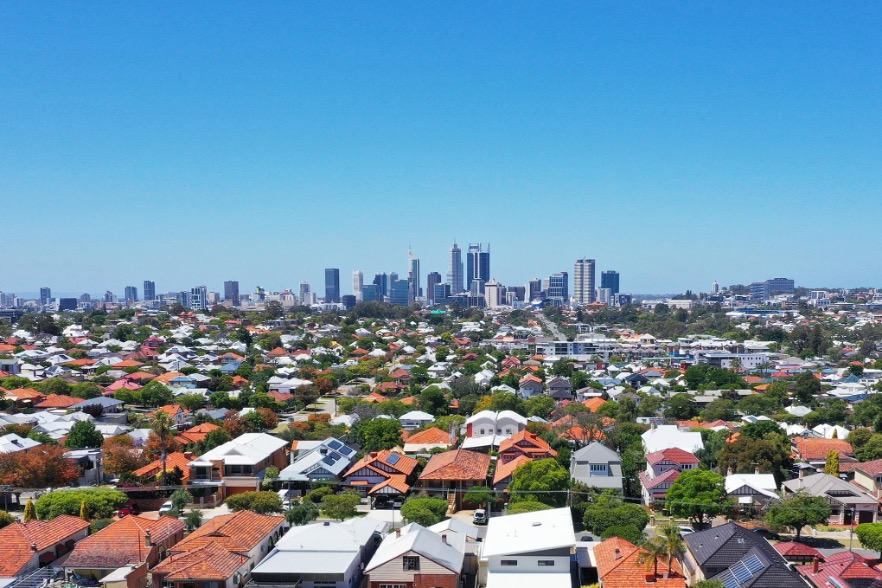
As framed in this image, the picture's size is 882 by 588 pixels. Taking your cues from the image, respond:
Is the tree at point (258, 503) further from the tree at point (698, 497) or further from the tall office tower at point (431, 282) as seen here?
the tall office tower at point (431, 282)

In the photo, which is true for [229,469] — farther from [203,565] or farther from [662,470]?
[662,470]

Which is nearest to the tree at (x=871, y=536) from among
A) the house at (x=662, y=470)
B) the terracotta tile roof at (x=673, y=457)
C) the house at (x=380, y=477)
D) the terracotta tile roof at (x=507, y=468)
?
the house at (x=662, y=470)

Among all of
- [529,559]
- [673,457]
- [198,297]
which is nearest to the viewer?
[529,559]

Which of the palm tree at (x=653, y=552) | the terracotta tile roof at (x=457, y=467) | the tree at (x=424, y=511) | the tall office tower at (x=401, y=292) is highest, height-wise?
the tall office tower at (x=401, y=292)

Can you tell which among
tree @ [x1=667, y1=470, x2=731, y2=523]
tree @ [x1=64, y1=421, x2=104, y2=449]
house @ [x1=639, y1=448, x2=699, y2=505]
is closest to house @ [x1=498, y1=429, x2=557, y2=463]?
house @ [x1=639, y1=448, x2=699, y2=505]

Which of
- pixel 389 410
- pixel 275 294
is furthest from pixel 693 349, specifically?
pixel 275 294

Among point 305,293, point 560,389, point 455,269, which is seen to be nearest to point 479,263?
point 455,269

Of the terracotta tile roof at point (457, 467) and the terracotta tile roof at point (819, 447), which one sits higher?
the terracotta tile roof at point (457, 467)
